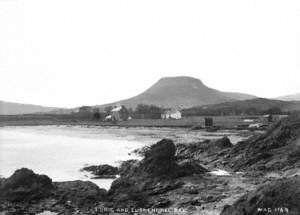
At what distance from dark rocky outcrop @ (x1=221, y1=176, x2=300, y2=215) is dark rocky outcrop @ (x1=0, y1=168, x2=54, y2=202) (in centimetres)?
1191

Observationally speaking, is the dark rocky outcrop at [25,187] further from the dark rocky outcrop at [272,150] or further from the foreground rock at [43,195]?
the dark rocky outcrop at [272,150]

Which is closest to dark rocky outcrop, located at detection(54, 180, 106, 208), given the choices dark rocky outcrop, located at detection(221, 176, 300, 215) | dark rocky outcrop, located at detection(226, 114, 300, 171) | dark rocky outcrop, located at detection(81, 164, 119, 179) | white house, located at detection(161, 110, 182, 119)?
dark rocky outcrop, located at detection(81, 164, 119, 179)

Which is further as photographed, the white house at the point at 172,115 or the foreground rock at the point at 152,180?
the white house at the point at 172,115

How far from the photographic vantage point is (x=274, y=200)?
37.0ft

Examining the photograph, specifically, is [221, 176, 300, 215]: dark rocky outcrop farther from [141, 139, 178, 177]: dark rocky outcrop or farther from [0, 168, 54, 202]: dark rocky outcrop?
[0, 168, 54, 202]: dark rocky outcrop

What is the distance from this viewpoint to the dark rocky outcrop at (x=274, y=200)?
1089cm

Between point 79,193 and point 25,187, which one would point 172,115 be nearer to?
point 25,187

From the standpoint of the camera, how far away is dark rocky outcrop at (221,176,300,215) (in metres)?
10.9

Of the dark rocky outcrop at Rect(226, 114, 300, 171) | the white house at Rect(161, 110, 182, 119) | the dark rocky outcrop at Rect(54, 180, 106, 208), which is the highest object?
the white house at Rect(161, 110, 182, 119)

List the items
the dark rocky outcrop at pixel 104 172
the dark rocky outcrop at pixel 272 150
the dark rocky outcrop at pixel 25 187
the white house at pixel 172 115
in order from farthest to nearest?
the white house at pixel 172 115 < the dark rocky outcrop at pixel 104 172 < the dark rocky outcrop at pixel 272 150 < the dark rocky outcrop at pixel 25 187

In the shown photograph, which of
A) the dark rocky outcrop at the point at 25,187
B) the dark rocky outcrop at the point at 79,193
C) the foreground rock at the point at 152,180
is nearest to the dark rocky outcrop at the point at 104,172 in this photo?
the foreground rock at the point at 152,180

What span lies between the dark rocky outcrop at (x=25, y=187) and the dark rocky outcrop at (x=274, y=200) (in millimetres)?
11907

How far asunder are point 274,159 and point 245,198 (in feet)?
50.3

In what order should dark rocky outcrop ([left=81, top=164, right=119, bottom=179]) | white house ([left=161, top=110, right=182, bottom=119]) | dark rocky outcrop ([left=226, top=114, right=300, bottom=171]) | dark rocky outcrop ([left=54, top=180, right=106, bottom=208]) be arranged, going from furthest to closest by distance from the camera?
1. white house ([left=161, top=110, right=182, bottom=119])
2. dark rocky outcrop ([left=81, top=164, right=119, bottom=179])
3. dark rocky outcrop ([left=226, top=114, right=300, bottom=171])
4. dark rocky outcrop ([left=54, top=180, right=106, bottom=208])
